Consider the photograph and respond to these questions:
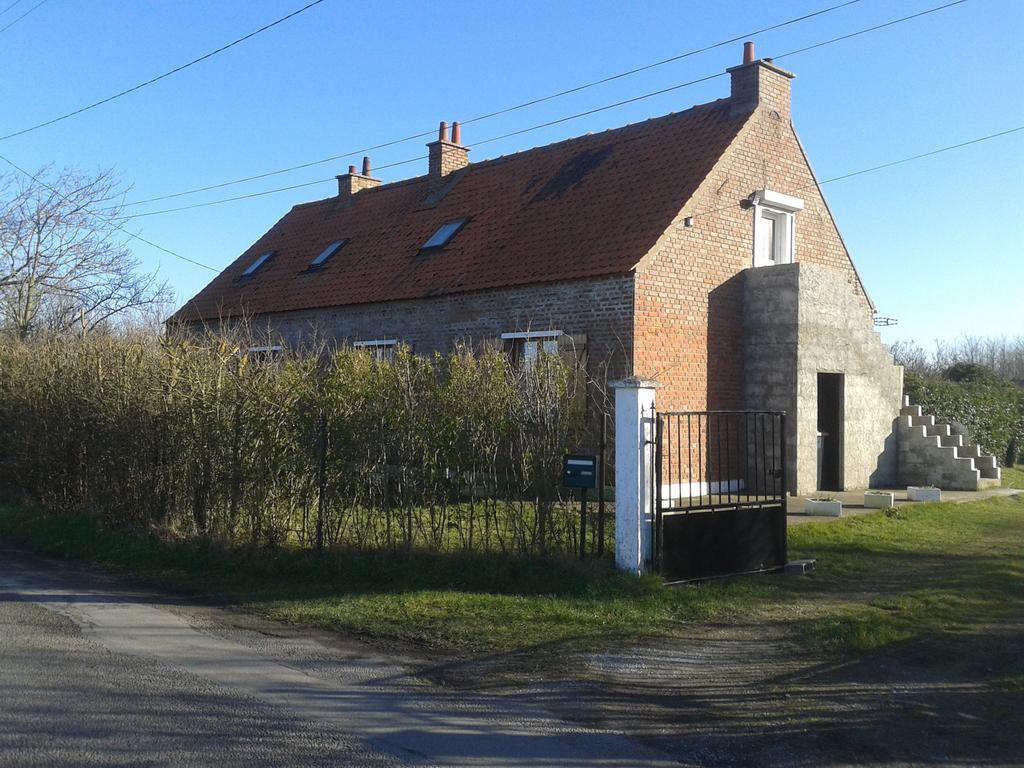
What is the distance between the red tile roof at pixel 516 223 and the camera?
1625 cm

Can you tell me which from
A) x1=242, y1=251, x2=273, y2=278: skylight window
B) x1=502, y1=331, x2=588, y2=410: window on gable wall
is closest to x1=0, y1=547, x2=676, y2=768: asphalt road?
x1=502, y1=331, x2=588, y2=410: window on gable wall

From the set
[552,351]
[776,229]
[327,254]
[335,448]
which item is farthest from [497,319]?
[327,254]

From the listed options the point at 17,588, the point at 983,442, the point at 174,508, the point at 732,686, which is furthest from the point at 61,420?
the point at 983,442

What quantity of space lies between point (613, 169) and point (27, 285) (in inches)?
683

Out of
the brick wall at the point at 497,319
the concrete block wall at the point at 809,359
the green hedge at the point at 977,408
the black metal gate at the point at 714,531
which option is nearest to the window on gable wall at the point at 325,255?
the brick wall at the point at 497,319

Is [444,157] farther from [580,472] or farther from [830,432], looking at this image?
[580,472]

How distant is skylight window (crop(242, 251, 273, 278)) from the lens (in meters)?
26.0

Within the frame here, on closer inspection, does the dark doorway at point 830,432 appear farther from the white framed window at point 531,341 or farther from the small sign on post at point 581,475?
the small sign on post at point 581,475

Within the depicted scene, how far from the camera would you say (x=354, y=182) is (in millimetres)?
26766

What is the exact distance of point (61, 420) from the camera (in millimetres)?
13938

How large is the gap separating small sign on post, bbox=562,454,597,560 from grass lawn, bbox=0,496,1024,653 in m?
0.44

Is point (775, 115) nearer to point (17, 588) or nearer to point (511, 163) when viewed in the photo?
point (511, 163)

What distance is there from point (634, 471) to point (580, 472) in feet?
2.03

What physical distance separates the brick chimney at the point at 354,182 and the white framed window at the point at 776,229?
42.8 ft
